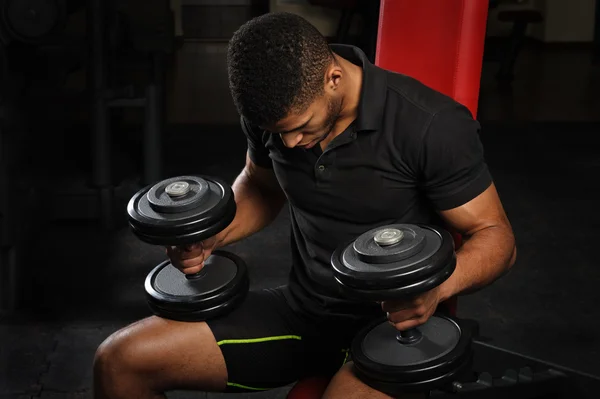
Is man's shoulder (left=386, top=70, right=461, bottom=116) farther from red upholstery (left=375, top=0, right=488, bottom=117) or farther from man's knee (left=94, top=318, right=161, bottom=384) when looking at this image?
man's knee (left=94, top=318, right=161, bottom=384)

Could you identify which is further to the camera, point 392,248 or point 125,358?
point 125,358

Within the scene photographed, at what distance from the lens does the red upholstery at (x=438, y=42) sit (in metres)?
1.45

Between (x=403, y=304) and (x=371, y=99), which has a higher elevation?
(x=371, y=99)

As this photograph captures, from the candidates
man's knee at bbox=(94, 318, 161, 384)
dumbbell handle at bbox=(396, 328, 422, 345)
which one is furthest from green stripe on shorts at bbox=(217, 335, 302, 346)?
dumbbell handle at bbox=(396, 328, 422, 345)

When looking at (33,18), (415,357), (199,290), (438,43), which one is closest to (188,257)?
(199,290)

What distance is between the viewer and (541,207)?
10.8 ft

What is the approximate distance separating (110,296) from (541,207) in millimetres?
1616

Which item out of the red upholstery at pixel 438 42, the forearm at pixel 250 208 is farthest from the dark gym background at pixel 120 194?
the red upholstery at pixel 438 42

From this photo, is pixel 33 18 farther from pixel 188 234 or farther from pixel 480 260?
pixel 480 260

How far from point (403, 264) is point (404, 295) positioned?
4 centimetres

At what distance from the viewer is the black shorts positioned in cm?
132

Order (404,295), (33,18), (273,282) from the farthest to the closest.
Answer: (273,282) < (33,18) < (404,295)

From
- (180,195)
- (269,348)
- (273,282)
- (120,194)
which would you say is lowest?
(273,282)

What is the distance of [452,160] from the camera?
47.9 inches
